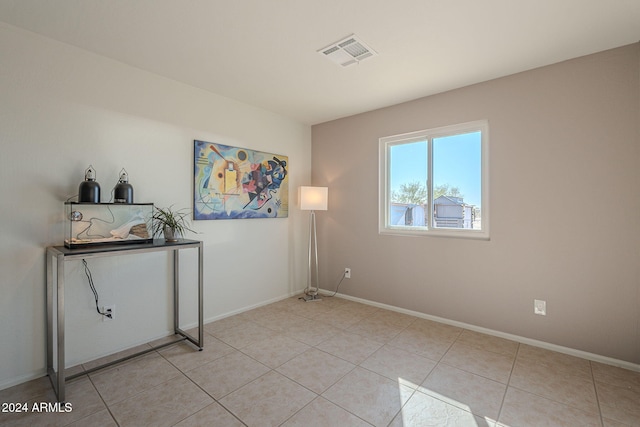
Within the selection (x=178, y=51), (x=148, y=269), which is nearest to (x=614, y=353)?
(x=148, y=269)

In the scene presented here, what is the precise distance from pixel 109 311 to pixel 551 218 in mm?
3895

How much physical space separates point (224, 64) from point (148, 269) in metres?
2.00

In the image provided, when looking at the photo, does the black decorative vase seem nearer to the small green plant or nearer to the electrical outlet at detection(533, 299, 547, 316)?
the small green plant

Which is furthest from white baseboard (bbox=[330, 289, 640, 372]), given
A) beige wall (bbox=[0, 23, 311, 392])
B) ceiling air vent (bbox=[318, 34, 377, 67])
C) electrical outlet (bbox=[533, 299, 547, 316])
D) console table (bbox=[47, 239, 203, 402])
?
ceiling air vent (bbox=[318, 34, 377, 67])

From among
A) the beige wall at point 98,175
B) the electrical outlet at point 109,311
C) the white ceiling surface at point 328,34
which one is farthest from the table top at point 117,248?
the white ceiling surface at point 328,34

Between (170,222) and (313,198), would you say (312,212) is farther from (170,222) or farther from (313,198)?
(170,222)

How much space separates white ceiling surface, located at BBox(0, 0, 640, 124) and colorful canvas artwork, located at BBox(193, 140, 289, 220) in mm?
765

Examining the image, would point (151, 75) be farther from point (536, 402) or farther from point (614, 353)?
point (614, 353)

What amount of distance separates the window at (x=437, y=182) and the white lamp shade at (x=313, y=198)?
763 millimetres

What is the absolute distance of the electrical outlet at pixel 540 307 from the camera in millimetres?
2574

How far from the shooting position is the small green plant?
2.55m

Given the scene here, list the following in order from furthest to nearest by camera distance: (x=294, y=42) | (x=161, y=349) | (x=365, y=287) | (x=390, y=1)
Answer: (x=365, y=287), (x=161, y=349), (x=294, y=42), (x=390, y=1)

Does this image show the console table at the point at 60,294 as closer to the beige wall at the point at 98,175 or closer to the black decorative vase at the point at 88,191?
the beige wall at the point at 98,175

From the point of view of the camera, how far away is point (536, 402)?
1.86m
